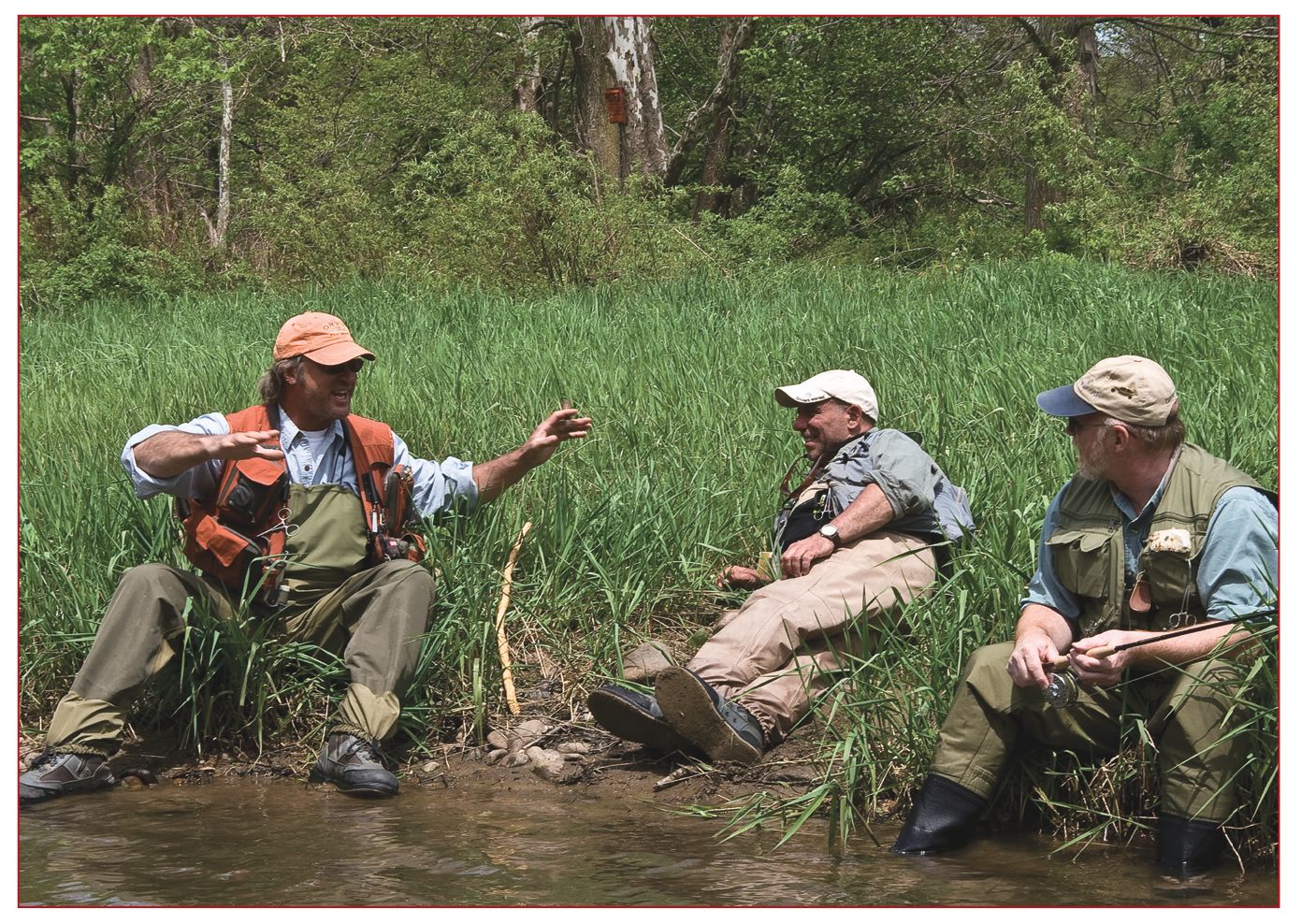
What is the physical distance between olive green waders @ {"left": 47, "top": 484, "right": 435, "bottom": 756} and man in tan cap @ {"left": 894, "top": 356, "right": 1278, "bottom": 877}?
5.66 ft

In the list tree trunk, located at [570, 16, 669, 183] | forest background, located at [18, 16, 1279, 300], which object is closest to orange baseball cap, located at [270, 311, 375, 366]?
forest background, located at [18, 16, 1279, 300]

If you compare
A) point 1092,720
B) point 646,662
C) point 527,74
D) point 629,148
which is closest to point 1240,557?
point 1092,720

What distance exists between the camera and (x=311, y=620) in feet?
15.6

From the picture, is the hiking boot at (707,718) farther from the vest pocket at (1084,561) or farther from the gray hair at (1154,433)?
the gray hair at (1154,433)

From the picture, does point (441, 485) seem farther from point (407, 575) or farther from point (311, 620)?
point (311, 620)

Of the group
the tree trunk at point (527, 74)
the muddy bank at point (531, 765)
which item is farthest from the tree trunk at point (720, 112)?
the muddy bank at point (531, 765)

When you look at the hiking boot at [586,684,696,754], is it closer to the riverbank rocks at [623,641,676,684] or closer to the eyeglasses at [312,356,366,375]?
the riverbank rocks at [623,641,676,684]

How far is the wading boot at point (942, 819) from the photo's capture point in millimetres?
3654

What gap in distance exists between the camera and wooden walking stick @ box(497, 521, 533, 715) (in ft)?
16.1

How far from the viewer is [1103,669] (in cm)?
350

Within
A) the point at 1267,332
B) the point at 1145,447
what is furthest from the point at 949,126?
the point at 1145,447

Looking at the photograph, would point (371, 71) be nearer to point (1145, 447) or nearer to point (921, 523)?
point (921, 523)

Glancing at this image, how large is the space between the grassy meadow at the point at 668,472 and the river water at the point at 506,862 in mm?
206

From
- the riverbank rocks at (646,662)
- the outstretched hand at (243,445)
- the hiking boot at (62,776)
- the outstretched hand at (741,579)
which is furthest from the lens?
the outstretched hand at (741,579)
